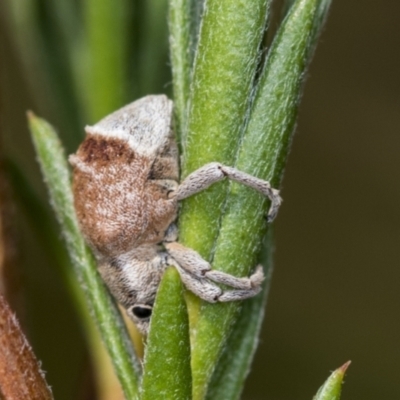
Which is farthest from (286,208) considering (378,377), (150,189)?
(150,189)

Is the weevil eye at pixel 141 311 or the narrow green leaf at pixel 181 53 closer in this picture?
the narrow green leaf at pixel 181 53

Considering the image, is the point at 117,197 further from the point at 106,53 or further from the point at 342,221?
the point at 342,221

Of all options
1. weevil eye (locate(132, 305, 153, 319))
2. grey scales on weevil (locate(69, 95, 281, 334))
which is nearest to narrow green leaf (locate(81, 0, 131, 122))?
grey scales on weevil (locate(69, 95, 281, 334))

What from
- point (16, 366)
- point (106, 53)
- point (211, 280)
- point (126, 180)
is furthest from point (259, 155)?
point (106, 53)

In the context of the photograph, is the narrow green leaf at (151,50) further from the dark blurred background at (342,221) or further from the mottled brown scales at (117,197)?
the dark blurred background at (342,221)

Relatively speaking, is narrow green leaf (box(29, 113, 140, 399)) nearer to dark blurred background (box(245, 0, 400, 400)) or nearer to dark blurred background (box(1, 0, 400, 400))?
dark blurred background (box(1, 0, 400, 400))

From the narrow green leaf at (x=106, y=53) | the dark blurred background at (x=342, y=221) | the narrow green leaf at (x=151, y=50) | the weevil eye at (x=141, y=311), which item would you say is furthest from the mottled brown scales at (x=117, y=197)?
the dark blurred background at (x=342, y=221)
